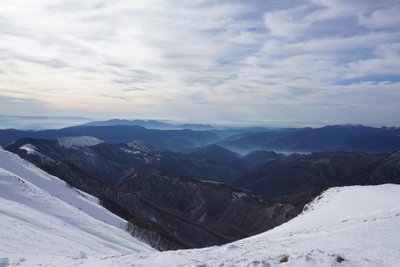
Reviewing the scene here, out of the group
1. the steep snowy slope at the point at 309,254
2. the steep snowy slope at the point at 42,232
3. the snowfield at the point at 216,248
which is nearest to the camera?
the steep snowy slope at the point at 309,254

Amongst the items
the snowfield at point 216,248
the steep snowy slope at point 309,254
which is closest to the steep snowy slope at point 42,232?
the snowfield at point 216,248

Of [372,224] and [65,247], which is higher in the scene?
[372,224]

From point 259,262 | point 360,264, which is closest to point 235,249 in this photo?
point 259,262

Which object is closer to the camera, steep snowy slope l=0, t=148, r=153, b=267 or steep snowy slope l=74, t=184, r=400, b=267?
steep snowy slope l=74, t=184, r=400, b=267

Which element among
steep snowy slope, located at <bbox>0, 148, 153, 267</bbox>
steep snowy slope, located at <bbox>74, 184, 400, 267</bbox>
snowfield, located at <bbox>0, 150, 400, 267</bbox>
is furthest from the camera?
steep snowy slope, located at <bbox>0, 148, 153, 267</bbox>

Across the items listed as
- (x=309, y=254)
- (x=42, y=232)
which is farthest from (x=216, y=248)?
(x=42, y=232)

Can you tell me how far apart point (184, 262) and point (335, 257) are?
6632mm

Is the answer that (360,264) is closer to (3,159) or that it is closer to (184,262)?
(184,262)

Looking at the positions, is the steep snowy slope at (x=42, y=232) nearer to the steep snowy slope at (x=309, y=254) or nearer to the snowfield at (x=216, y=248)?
the snowfield at (x=216, y=248)

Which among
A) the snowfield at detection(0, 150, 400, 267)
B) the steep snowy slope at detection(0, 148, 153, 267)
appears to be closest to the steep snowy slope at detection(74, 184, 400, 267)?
the snowfield at detection(0, 150, 400, 267)

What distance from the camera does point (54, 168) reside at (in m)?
190

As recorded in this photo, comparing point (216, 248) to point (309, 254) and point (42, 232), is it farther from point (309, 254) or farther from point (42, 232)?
point (42, 232)

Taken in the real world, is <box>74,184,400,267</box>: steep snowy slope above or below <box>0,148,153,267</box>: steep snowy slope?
above

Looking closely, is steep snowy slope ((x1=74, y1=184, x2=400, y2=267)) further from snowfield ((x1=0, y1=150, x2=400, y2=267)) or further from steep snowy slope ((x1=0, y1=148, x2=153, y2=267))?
steep snowy slope ((x1=0, y1=148, x2=153, y2=267))
